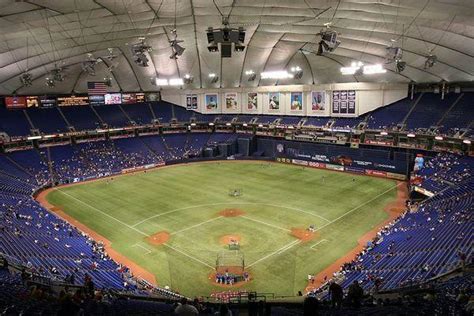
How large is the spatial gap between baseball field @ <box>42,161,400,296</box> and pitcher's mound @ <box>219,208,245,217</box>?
0.10 m

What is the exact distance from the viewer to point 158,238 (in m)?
30.9

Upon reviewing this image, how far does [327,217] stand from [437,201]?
10152 mm

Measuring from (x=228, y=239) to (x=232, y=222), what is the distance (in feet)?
13.7

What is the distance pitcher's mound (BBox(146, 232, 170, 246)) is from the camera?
3009cm

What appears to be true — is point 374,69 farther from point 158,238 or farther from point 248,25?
point 158,238

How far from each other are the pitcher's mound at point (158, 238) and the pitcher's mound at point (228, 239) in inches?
185

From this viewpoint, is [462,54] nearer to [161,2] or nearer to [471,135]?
[471,135]

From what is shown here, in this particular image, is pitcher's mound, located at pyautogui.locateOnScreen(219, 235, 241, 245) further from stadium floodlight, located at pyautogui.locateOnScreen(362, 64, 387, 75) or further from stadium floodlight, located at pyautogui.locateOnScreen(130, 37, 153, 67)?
stadium floodlight, located at pyautogui.locateOnScreen(362, 64, 387, 75)

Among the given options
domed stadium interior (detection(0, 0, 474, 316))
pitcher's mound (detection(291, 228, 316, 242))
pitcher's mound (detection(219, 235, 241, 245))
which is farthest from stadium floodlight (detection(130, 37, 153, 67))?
pitcher's mound (detection(291, 228, 316, 242))

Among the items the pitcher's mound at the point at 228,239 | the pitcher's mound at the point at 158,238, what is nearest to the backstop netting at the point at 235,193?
the pitcher's mound at the point at 228,239

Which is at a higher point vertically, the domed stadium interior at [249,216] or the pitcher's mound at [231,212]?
the domed stadium interior at [249,216]

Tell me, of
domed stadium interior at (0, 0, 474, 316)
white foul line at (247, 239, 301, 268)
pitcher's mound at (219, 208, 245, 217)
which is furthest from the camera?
pitcher's mound at (219, 208, 245, 217)

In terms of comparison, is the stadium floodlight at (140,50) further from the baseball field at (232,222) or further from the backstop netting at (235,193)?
the backstop netting at (235,193)

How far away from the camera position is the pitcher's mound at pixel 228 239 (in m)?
29.5
